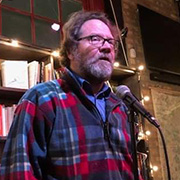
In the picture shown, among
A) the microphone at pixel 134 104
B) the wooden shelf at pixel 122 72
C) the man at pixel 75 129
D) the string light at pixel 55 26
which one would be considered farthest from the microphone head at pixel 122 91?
the string light at pixel 55 26

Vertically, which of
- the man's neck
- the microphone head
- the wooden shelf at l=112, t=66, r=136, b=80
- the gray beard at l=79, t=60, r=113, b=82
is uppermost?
the wooden shelf at l=112, t=66, r=136, b=80

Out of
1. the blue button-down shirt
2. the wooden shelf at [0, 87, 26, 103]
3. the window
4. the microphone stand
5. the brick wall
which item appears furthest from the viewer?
the brick wall

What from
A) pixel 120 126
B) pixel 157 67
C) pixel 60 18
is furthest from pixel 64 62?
pixel 157 67

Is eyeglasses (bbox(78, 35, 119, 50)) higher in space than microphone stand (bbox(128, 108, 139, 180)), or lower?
higher

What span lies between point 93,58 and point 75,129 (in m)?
0.34

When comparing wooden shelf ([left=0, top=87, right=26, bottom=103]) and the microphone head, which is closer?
the microphone head

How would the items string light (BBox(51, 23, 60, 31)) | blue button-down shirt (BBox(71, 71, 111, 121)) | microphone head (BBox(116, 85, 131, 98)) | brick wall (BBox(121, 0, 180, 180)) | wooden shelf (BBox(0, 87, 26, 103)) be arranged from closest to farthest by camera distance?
microphone head (BBox(116, 85, 131, 98)) < blue button-down shirt (BBox(71, 71, 111, 121)) < wooden shelf (BBox(0, 87, 26, 103)) < string light (BBox(51, 23, 60, 31)) < brick wall (BBox(121, 0, 180, 180))

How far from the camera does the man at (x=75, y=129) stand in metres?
0.95

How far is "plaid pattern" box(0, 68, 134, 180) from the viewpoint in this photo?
940 millimetres

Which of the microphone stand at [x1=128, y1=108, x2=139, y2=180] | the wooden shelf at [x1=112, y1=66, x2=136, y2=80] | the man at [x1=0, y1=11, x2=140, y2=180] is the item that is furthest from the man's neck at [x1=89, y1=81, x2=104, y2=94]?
the wooden shelf at [x1=112, y1=66, x2=136, y2=80]

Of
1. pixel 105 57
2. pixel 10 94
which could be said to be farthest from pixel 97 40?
pixel 10 94

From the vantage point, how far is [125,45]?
124 inches

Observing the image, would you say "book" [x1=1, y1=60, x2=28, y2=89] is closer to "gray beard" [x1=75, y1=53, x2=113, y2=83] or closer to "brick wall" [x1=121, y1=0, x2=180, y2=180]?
"gray beard" [x1=75, y1=53, x2=113, y2=83]

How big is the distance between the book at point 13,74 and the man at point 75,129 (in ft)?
2.56
